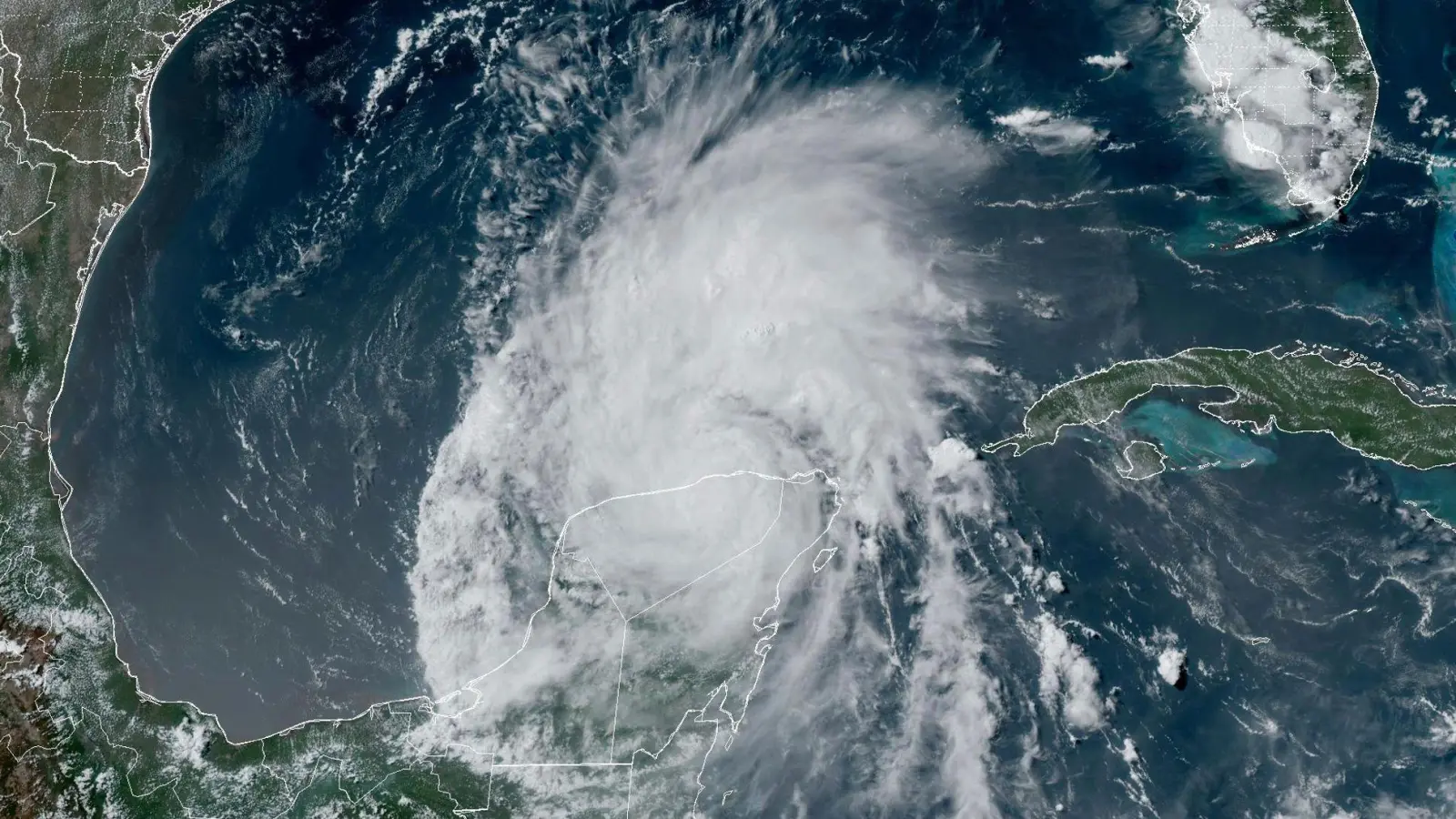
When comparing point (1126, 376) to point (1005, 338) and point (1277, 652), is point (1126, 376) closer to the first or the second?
point (1005, 338)

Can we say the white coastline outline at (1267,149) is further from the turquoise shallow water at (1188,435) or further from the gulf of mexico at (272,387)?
the gulf of mexico at (272,387)

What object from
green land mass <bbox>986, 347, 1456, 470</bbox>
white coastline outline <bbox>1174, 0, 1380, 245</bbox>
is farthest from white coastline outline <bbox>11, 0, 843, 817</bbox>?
white coastline outline <bbox>1174, 0, 1380, 245</bbox>

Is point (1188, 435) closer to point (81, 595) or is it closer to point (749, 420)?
point (749, 420)

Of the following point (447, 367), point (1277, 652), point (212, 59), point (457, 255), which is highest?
point (212, 59)

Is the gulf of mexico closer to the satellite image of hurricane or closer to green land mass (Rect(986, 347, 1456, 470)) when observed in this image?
the satellite image of hurricane

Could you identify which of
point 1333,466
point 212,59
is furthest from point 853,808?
point 212,59

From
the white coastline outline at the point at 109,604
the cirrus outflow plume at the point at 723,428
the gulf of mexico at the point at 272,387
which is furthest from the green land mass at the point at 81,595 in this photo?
the cirrus outflow plume at the point at 723,428
